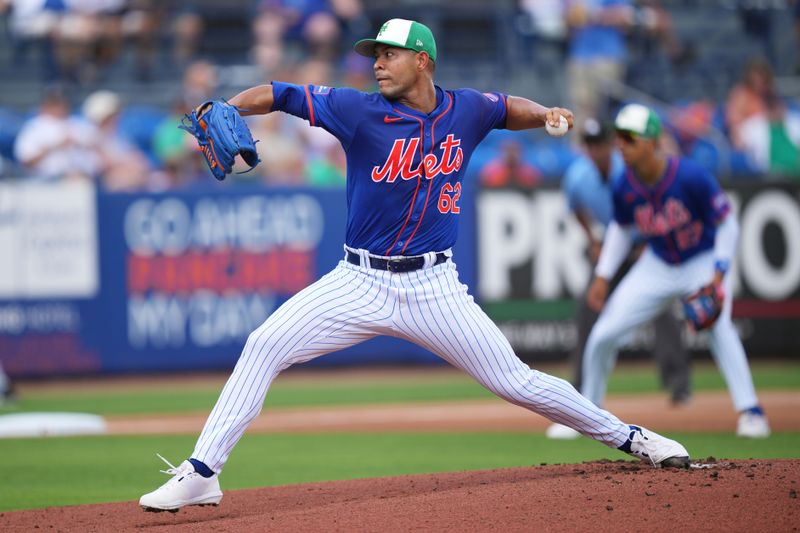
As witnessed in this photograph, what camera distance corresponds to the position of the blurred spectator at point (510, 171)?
14.5 meters

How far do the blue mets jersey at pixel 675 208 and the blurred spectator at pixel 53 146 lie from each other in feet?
22.8

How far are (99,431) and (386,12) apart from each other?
884 cm

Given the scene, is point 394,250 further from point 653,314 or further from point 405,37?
point 653,314

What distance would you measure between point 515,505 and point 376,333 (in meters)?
1.01

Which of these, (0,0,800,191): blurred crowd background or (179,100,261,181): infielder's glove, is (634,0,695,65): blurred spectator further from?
(179,100,261,181): infielder's glove

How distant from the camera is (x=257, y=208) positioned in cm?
1346

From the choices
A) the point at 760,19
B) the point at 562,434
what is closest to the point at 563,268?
the point at 562,434

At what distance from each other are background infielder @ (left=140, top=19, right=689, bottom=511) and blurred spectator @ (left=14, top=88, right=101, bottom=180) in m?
8.38

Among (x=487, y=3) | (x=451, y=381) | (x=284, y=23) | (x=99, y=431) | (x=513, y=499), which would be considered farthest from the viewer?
(x=487, y=3)

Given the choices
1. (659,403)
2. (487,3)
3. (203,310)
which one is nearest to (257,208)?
(203,310)

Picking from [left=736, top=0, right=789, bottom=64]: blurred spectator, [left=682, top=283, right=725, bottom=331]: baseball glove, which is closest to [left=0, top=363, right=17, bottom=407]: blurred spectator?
[left=682, top=283, right=725, bottom=331]: baseball glove

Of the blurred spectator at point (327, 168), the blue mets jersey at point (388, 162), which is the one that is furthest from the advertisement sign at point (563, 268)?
the blue mets jersey at point (388, 162)

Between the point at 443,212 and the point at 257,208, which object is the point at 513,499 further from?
the point at 257,208

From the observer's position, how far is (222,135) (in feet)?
17.5
